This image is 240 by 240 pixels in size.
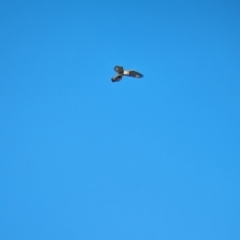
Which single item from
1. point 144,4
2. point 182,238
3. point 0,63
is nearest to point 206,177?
point 182,238

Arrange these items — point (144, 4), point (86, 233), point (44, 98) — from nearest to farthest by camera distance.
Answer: point (86, 233)
point (44, 98)
point (144, 4)

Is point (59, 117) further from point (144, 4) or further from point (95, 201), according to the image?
point (144, 4)

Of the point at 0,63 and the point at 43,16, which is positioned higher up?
the point at 43,16

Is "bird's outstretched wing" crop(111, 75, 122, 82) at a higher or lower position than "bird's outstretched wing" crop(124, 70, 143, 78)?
lower

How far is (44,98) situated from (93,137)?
231 millimetres

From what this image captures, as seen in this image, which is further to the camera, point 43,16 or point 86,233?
point 43,16

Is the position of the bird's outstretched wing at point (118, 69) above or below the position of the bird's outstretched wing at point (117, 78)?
above

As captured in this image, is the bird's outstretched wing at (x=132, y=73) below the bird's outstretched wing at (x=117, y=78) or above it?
above

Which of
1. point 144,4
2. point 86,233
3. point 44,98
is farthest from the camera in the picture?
point 144,4

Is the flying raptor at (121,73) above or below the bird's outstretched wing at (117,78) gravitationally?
above

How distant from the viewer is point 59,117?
1.13 metres

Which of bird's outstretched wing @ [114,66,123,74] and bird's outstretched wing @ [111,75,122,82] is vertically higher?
bird's outstretched wing @ [114,66,123,74]

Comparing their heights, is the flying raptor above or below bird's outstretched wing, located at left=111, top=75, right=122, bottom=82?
above

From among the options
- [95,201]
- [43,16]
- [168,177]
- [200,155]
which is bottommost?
[95,201]
